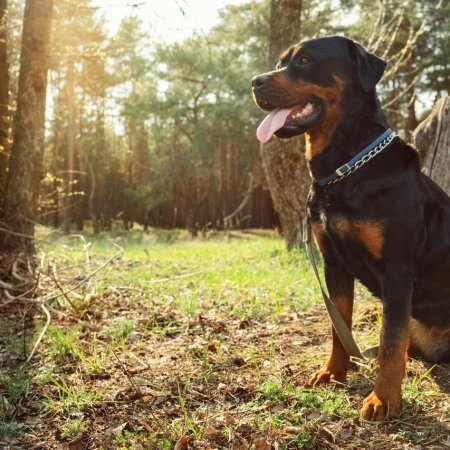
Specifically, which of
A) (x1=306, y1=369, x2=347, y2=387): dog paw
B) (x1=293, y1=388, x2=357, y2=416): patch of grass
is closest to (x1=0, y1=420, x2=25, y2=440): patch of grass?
(x1=293, y1=388, x2=357, y2=416): patch of grass

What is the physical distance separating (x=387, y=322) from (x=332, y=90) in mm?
1310

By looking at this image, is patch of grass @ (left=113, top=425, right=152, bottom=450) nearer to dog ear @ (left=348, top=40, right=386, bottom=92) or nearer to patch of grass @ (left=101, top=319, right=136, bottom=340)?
patch of grass @ (left=101, top=319, right=136, bottom=340)

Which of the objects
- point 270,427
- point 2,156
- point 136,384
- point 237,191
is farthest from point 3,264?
point 237,191

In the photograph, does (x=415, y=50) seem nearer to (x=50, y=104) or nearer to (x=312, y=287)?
(x=50, y=104)

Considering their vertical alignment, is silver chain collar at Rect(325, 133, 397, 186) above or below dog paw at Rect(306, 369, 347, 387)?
above

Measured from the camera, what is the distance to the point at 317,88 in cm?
287

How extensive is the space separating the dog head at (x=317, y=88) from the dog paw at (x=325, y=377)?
1410 mm

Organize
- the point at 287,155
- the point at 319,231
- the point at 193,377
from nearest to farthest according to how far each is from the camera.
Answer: the point at 319,231, the point at 193,377, the point at 287,155

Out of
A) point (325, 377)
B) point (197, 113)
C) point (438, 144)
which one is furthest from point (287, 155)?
point (197, 113)

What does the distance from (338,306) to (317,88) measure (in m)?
1.27

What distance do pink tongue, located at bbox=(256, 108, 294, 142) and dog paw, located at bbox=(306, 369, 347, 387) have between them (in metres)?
1.41

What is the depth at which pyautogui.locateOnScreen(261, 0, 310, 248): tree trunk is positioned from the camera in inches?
339

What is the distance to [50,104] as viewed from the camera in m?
19.8

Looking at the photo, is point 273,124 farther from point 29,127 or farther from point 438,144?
point 29,127
